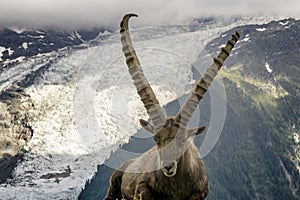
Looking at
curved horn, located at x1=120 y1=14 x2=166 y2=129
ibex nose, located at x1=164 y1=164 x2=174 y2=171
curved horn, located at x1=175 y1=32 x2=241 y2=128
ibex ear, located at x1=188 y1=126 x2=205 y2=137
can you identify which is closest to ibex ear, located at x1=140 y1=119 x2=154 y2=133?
curved horn, located at x1=120 y1=14 x2=166 y2=129

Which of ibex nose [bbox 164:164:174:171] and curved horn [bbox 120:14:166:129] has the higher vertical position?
curved horn [bbox 120:14:166:129]

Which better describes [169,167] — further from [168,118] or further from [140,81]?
[140,81]

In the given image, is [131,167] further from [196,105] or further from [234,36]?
[234,36]

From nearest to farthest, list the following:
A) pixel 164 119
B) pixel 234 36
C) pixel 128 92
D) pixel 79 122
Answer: pixel 164 119
pixel 234 36
pixel 79 122
pixel 128 92

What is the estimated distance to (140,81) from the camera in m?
14.8

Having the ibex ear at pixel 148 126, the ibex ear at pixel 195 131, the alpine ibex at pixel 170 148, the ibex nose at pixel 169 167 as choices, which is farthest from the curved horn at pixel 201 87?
the ibex nose at pixel 169 167

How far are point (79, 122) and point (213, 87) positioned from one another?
17.0ft

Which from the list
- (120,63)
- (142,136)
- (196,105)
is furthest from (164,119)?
(120,63)

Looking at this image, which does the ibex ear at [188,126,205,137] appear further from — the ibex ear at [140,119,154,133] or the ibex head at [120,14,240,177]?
the ibex ear at [140,119,154,133]

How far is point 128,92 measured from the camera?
18.6m

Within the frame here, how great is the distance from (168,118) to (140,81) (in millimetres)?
1654

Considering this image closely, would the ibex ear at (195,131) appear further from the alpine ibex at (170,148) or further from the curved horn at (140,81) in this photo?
the curved horn at (140,81)

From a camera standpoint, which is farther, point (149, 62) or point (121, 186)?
point (149, 62)

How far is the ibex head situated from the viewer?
13609 mm
